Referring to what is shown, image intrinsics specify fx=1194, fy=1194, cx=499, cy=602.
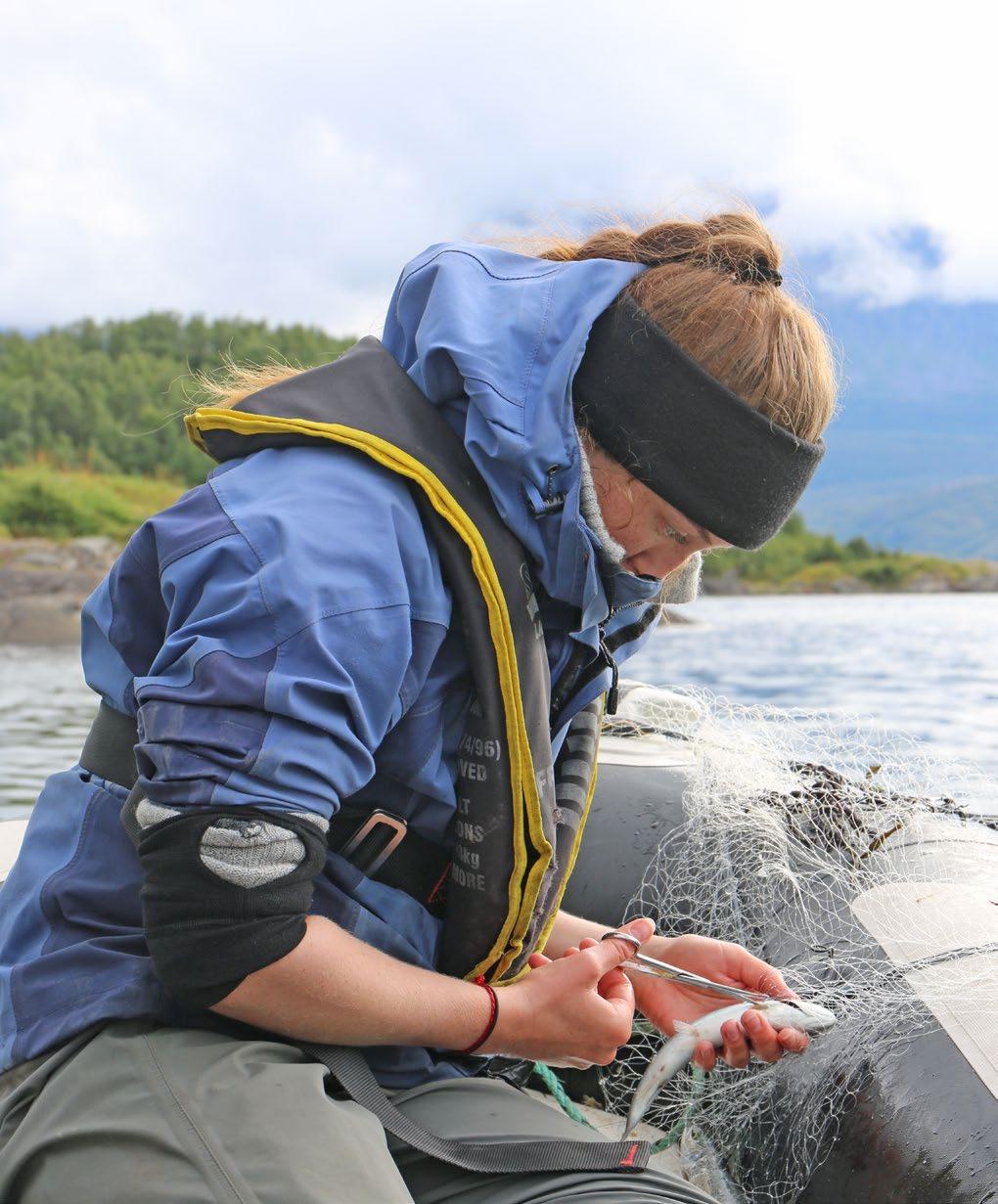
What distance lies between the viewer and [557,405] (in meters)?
1.56

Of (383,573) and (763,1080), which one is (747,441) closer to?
Result: (383,573)

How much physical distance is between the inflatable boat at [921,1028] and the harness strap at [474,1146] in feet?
2.16

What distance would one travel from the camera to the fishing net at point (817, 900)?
215 centimetres

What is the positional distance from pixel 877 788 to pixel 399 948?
5.26ft

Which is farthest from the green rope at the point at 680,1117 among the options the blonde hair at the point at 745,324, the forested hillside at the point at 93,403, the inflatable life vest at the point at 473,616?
the forested hillside at the point at 93,403

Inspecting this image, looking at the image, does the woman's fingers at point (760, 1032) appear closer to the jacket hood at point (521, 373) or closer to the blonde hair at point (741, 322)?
the jacket hood at point (521, 373)

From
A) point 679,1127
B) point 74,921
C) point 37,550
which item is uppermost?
point 74,921

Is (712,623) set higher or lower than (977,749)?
lower

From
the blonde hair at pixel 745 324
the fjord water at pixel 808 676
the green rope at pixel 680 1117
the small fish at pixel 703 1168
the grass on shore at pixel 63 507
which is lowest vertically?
the grass on shore at pixel 63 507

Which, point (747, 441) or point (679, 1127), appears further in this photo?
point (679, 1127)

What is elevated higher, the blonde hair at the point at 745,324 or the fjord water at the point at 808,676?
the blonde hair at the point at 745,324

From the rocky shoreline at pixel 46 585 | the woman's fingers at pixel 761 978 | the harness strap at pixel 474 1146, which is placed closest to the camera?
the harness strap at pixel 474 1146

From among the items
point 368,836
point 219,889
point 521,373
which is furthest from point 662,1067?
point 521,373

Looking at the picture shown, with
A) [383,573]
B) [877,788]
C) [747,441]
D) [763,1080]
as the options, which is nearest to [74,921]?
[383,573]
